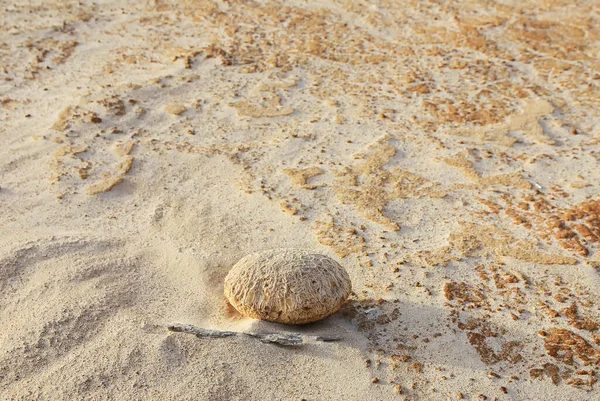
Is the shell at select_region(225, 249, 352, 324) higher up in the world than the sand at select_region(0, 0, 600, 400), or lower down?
higher up

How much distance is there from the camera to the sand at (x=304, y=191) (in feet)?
7.71

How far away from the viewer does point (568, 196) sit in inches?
133

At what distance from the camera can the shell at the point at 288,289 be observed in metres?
2.39

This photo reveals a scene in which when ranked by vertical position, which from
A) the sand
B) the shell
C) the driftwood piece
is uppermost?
the shell

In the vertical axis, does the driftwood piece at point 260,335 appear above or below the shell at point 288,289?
below

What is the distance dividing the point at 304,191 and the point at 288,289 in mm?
1022

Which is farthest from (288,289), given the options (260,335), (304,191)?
(304,191)

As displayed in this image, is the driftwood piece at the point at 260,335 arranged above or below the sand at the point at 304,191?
above

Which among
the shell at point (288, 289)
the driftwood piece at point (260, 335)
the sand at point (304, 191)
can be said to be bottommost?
the sand at point (304, 191)

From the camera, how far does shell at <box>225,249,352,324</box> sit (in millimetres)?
2395

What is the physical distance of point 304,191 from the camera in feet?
11.0

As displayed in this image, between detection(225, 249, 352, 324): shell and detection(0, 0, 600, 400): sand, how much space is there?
95 millimetres

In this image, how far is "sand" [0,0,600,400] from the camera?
7.71 ft

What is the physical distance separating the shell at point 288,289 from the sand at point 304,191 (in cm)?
9
